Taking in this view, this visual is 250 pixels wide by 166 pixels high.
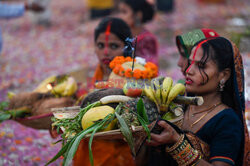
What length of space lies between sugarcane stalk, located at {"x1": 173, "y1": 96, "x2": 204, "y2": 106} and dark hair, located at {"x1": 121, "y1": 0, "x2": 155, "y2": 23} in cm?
348

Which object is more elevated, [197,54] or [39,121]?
[197,54]

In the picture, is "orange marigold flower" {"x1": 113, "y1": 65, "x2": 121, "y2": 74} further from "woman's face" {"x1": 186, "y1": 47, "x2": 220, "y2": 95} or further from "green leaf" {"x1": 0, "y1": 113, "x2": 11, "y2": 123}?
"green leaf" {"x1": 0, "y1": 113, "x2": 11, "y2": 123}

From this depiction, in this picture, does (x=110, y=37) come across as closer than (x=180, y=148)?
No

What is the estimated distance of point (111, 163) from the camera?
7.66 feet

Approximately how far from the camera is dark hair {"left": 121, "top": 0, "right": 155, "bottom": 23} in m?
5.48

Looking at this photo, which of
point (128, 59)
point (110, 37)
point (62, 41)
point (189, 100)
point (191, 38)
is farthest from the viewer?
point (62, 41)

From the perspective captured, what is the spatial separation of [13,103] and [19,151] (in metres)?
1.20

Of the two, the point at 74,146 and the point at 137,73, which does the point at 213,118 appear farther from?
the point at 74,146

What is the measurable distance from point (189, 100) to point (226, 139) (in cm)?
41

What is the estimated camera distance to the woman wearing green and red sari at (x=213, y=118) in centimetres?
223

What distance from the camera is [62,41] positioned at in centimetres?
1081

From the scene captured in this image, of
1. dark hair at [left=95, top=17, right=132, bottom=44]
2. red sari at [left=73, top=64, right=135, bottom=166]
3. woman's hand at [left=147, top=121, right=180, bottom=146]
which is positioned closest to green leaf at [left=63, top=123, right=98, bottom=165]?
red sari at [left=73, top=64, right=135, bottom=166]

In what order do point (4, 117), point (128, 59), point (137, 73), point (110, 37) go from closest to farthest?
point (137, 73) → point (128, 59) → point (4, 117) → point (110, 37)

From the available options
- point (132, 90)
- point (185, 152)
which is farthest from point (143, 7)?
point (185, 152)
